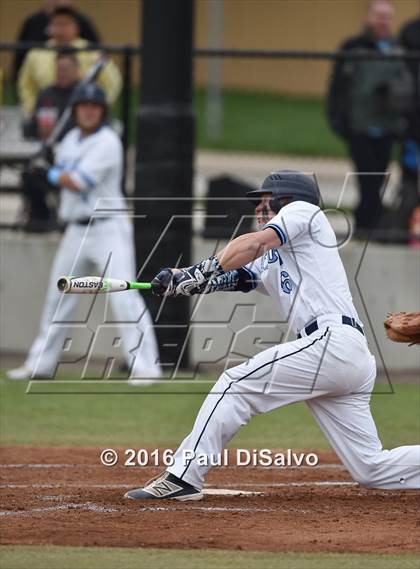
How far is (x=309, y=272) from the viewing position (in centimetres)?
732

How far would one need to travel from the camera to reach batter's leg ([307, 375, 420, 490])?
7.41 metres

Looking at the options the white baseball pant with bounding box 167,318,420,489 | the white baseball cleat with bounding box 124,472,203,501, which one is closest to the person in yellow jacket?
the white baseball pant with bounding box 167,318,420,489

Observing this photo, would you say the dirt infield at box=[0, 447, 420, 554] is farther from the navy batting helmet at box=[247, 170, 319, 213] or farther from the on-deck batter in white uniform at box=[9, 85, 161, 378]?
the on-deck batter in white uniform at box=[9, 85, 161, 378]

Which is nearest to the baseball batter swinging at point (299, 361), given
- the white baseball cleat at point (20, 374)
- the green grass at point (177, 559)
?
the green grass at point (177, 559)

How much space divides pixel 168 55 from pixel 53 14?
2.21m

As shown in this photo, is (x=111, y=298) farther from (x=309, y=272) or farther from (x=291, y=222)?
(x=291, y=222)

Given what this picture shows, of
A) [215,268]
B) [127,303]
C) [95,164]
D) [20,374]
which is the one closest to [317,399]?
[215,268]

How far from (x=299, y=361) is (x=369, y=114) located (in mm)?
6337

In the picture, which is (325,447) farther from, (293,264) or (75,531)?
(75,531)

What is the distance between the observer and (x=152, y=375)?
464 inches

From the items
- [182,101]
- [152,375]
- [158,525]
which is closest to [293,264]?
[158,525]

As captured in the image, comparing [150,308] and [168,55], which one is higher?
[168,55]

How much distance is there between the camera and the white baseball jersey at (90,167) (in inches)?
462

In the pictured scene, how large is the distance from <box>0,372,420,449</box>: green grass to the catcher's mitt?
2.25 metres
